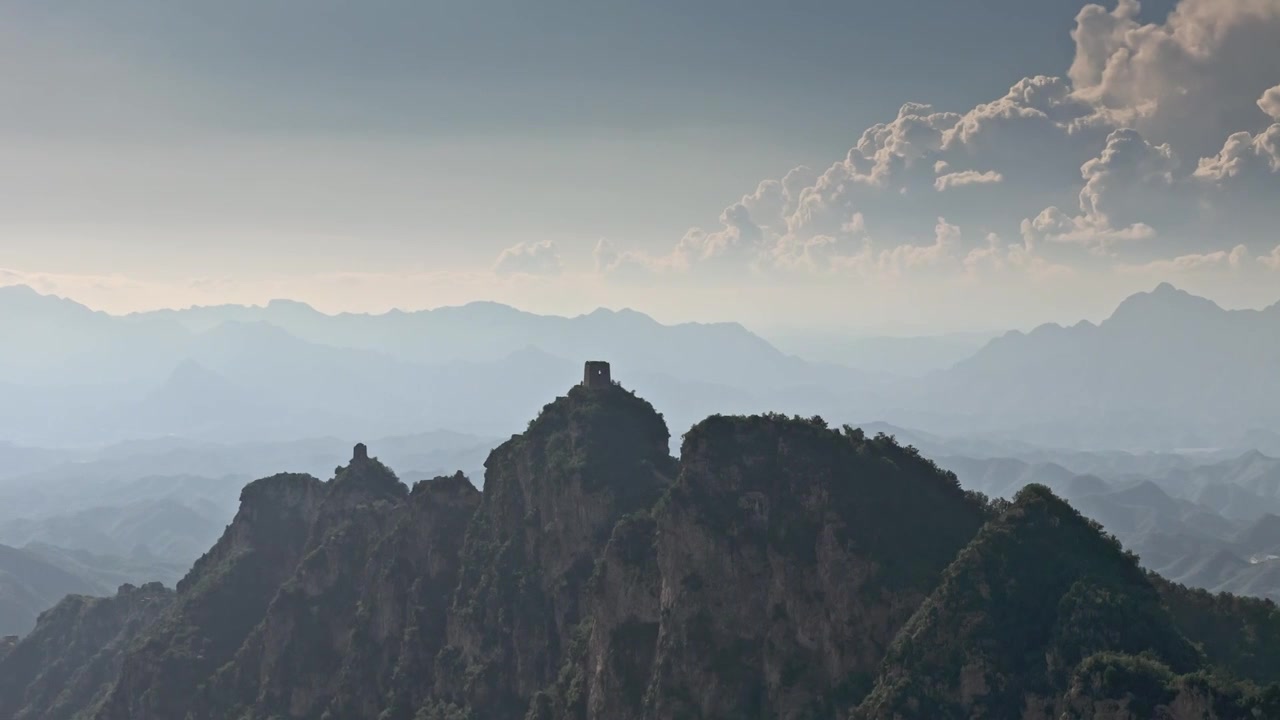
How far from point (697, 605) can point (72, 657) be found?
147552 mm

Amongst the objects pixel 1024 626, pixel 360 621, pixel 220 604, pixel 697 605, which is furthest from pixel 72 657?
pixel 1024 626

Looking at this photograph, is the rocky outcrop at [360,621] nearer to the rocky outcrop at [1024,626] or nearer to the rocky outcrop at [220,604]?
the rocky outcrop at [220,604]

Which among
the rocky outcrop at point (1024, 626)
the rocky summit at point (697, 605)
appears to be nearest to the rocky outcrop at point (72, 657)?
the rocky summit at point (697, 605)

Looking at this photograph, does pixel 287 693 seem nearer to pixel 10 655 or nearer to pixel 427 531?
pixel 427 531

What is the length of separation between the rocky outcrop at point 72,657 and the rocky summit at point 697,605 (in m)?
25.7

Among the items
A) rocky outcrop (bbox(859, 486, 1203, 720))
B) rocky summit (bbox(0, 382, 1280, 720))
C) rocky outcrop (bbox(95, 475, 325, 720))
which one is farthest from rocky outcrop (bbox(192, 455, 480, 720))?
rocky outcrop (bbox(859, 486, 1203, 720))

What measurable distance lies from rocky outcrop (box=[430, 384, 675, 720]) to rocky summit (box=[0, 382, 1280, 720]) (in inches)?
12.0

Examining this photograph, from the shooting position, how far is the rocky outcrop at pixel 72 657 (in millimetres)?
171500

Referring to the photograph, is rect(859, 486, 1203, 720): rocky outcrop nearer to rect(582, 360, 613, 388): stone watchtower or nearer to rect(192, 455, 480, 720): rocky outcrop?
rect(582, 360, 613, 388): stone watchtower

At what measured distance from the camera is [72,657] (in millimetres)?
188750

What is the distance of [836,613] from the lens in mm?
84938

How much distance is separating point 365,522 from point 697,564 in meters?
67.3

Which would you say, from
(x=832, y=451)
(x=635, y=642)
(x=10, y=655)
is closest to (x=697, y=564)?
(x=635, y=642)

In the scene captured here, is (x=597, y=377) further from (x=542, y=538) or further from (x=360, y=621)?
(x=360, y=621)
